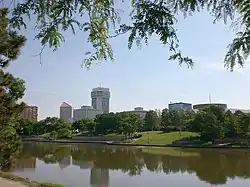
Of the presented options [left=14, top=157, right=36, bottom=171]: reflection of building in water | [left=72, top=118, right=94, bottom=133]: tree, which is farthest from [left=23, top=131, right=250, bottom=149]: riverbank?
[left=14, top=157, right=36, bottom=171]: reflection of building in water

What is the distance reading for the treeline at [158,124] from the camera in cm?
3569

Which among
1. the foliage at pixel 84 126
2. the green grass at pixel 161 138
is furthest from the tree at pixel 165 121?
the foliage at pixel 84 126

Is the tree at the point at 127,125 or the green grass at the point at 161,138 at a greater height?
the tree at the point at 127,125

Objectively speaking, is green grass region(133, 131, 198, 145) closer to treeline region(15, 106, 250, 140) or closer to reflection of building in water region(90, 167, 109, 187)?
treeline region(15, 106, 250, 140)

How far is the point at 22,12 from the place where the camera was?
6.10ft

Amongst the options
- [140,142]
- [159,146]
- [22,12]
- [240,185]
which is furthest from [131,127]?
[22,12]

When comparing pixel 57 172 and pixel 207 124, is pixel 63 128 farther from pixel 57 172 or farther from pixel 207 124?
pixel 57 172

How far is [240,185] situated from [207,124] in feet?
72.0

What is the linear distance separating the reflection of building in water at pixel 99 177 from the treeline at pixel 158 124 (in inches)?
710

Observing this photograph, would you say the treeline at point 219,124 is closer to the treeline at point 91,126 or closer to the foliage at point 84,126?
the treeline at point 91,126

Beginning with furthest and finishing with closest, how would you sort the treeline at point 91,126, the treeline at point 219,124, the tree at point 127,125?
the treeline at point 91,126, the tree at point 127,125, the treeline at point 219,124

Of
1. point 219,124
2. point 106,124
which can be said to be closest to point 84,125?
point 106,124

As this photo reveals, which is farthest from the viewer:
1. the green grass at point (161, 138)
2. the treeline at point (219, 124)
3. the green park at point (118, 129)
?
the green grass at point (161, 138)

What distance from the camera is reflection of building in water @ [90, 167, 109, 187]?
45.5 feet
